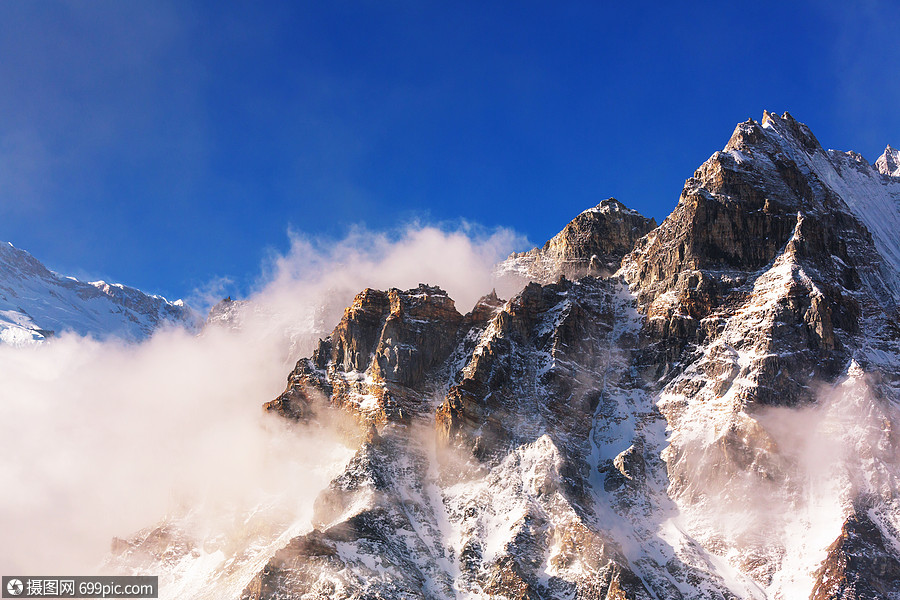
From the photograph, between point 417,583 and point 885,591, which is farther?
point 417,583

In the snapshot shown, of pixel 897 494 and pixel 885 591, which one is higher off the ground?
pixel 897 494

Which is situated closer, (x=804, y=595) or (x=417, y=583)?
(x=804, y=595)

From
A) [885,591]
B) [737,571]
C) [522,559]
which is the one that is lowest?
[885,591]

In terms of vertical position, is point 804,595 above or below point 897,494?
below

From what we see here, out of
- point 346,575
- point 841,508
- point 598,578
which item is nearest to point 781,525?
point 841,508

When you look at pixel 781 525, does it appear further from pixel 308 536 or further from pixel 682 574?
pixel 308 536

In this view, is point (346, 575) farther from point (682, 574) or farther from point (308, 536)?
point (682, 574)

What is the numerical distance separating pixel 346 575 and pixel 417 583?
1528cm

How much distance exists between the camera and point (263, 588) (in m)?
191

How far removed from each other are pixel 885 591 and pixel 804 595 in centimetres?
1488

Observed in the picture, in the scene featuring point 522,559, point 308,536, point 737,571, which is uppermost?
point 308,536

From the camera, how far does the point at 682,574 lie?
192875mm

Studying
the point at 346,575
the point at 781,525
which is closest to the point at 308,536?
the point at 346,575

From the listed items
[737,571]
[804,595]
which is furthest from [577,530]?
[804,595]
